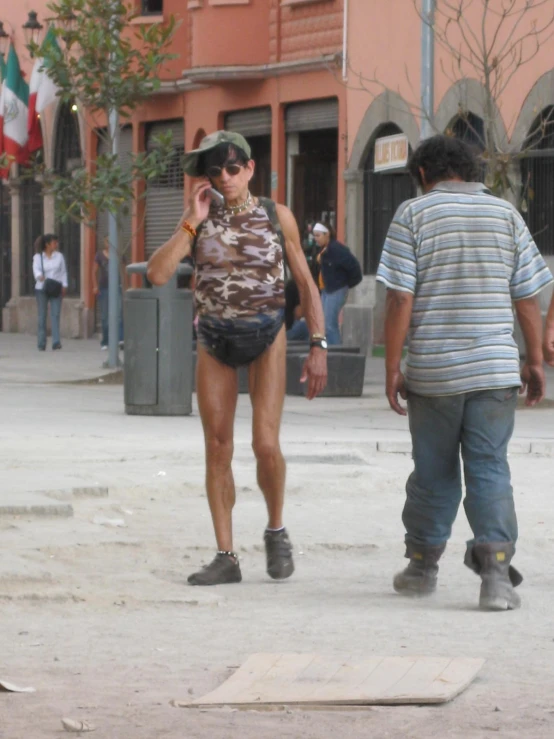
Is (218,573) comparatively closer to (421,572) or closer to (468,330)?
(421,572)

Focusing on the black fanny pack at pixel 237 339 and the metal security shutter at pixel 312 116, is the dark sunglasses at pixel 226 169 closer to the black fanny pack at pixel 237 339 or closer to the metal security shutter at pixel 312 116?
the black fanny pack at pixel 237 339

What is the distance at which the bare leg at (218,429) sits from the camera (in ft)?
25.8

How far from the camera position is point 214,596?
754 cm

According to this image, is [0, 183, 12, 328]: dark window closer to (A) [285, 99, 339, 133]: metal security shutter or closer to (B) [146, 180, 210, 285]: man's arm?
Answer: (A) [285, 99, 339, 133]: metal security shutter

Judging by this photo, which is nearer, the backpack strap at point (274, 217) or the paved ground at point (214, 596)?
the paved ground at point (214, 596)

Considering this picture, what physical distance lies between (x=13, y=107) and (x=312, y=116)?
766 cm

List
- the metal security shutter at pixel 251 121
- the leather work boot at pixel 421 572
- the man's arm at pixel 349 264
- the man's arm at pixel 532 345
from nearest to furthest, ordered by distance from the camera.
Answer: the man's arm at pixel 532 345 → the leather work boot at pixel 421 572 → the man's arm at pixel 349 264 → the metal security shutter at pixel 251 121

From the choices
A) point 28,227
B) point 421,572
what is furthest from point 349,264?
point 28,227

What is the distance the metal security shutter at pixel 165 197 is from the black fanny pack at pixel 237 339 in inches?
987

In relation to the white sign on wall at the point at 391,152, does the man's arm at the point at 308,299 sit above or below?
below

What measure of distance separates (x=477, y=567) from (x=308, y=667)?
1487 mm

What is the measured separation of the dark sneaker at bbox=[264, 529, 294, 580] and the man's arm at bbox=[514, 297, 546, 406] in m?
1.18

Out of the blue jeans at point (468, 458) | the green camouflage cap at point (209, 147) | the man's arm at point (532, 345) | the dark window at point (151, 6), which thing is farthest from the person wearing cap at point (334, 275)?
the blue jeans at point (468, 458)

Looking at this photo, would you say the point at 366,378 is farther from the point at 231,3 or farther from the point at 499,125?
the point at 231,3
